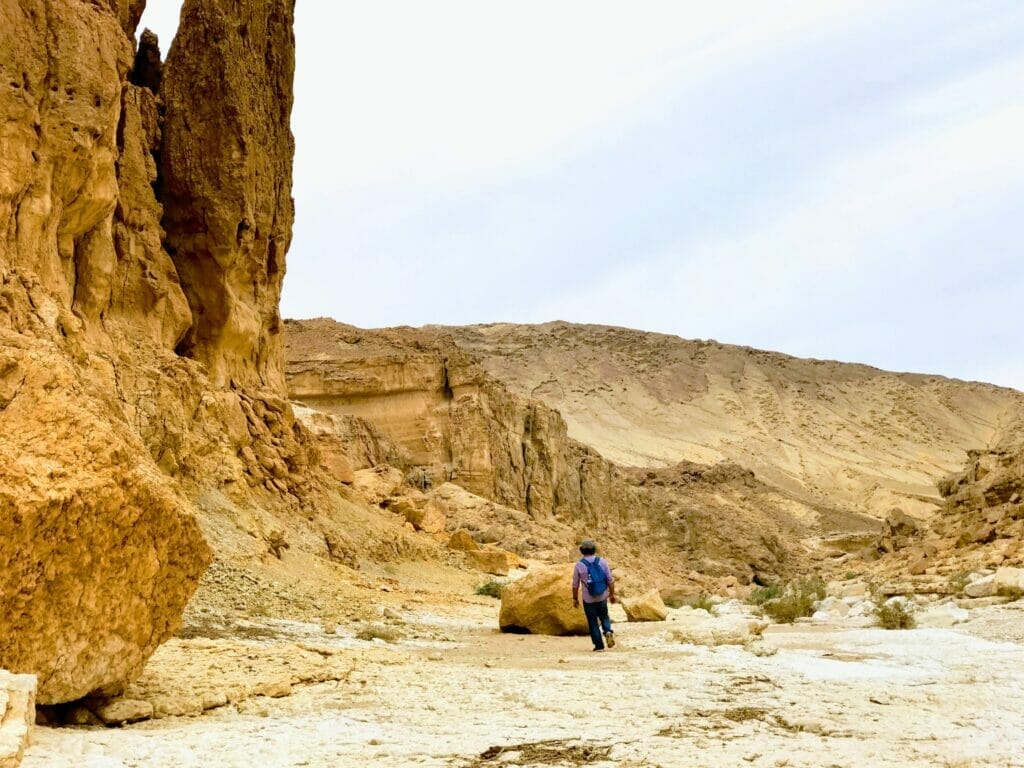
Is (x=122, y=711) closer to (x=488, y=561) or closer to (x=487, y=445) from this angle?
(x=488, y=561)

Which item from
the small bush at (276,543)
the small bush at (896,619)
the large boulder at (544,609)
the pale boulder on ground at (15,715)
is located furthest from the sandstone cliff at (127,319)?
the small bush at (896,619)

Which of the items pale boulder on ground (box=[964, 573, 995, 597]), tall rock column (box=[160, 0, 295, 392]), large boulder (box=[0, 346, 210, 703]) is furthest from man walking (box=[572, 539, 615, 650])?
tall rock column (box=[160, 0, 295, 392])

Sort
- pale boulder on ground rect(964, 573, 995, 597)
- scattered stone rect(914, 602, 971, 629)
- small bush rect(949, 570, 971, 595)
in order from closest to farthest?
scattered stone rect(914, 602, 971, 629), pale boulder on ground rect(964, 573, 995, 597), small bush rect(949, 570, 971, 595)

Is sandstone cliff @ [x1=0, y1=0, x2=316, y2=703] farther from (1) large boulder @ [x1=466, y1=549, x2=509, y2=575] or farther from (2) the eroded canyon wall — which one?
(2) the eroded canyon wall

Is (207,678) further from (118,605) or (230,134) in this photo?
(230,134)

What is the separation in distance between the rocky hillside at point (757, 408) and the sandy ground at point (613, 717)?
66.7 m

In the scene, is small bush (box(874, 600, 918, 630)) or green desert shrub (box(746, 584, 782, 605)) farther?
green desert shrub (box(746, 584, 782, 605))

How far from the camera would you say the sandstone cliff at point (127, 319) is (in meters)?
4.58

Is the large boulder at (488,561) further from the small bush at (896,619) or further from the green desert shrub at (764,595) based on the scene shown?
the small bush at (896,619)

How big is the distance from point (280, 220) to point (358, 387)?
1610 centimetres

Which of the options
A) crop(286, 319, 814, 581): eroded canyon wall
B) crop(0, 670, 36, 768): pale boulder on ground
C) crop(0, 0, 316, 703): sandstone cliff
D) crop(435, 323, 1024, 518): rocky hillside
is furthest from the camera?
crop(435, 323, 1024, 518): rocky hillside

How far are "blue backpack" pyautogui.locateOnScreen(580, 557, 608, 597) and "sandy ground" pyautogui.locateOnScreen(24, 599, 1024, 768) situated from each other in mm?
1541

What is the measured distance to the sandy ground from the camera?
4.22 meters

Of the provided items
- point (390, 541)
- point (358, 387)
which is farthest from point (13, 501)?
point (358, 387)
